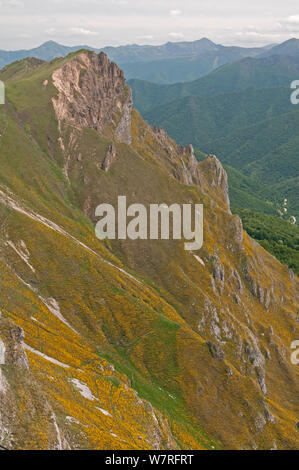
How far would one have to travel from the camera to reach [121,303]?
10850cm

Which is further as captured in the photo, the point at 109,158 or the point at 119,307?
the point at 109,158

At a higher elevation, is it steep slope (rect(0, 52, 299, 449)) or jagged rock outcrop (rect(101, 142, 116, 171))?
jagged rock outcrop (rect(101, 142, 116, 171))

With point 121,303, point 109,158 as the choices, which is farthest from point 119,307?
point 109,158

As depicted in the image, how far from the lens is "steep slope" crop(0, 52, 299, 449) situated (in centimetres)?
6919

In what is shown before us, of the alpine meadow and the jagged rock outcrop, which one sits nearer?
the alpine meadow

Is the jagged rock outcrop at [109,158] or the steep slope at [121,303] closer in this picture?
the steep slope at [121,303]

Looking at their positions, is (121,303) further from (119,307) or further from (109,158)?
(109,158)

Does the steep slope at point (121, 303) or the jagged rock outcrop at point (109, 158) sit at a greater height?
the jagged rock outcrop at point (109, 158)

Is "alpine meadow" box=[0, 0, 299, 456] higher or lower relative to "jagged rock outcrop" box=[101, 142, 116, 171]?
lower

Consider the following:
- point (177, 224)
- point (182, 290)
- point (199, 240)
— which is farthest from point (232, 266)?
point (182, 290)

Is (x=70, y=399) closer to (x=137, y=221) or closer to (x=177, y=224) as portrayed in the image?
(x=137, y=221)

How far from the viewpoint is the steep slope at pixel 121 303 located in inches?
2724

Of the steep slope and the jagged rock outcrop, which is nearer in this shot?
the steep slope

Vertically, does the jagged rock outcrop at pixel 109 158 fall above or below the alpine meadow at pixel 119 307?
above
